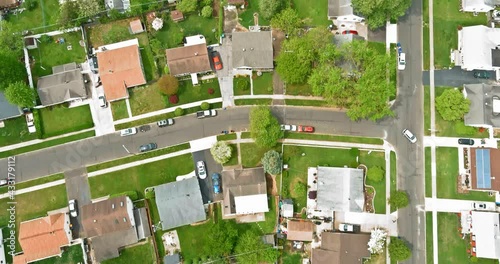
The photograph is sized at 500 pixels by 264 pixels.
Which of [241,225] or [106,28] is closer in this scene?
[241,225]

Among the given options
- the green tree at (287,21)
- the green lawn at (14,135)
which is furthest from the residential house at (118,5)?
the green tree at (287,21)

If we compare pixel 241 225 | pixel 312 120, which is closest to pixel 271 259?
pixel 241 225

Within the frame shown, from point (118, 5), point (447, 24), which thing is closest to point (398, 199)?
point (447, 24)

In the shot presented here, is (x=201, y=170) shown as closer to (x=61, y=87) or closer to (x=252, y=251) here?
(x=252, y=251)


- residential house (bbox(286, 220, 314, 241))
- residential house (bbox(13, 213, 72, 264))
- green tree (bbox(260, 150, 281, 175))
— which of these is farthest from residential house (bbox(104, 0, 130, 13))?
residential house (bbox(286, 220, 314, 241))

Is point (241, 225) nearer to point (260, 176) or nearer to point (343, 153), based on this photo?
point (260, 176)

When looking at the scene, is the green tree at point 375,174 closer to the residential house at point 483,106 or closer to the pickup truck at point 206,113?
the residential house at point 483,106
